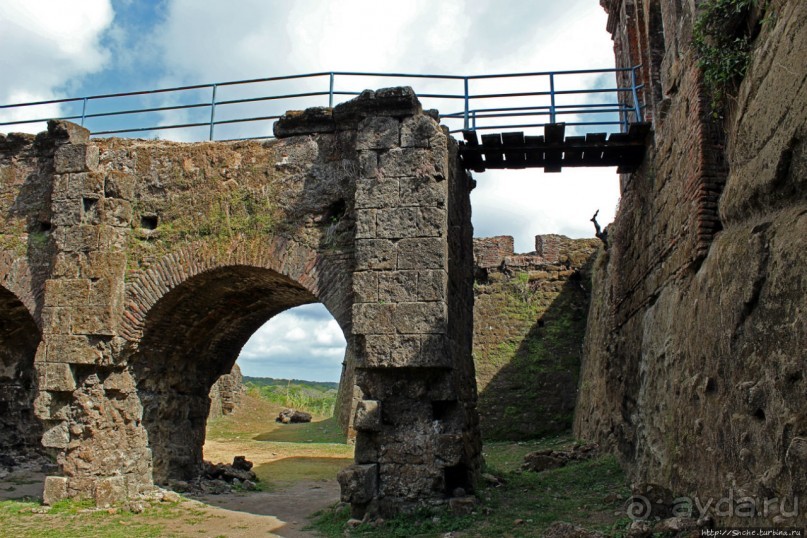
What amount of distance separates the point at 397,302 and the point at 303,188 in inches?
79.6

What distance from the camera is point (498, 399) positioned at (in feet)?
51.2

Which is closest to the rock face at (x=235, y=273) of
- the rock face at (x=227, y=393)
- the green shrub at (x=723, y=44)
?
the green shrub at (x=723, y=44)

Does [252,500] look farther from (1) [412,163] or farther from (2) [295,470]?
(1) [412,163]

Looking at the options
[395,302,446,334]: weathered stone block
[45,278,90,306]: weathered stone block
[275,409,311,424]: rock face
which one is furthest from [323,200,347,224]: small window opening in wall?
[275,409,311,424]: rock face

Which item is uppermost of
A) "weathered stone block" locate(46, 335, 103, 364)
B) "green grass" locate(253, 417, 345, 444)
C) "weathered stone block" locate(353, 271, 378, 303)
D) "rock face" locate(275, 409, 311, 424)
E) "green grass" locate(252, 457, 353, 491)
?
"weathered stone block" locate(353, 271, 378, 303)

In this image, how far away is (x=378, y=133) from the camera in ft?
26.0

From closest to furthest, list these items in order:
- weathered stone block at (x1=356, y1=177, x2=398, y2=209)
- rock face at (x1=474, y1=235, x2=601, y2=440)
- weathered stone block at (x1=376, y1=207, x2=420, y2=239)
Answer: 1. weathered stone block at (x1=376, y1=207, x2=420, y2=239)
2. weathered stone block at (x1=356, y1=177, x2=398, y2=209)
3. rock face at (x1=474, y1=235, x2=601, y2=440)

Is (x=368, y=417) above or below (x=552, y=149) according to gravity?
→ below

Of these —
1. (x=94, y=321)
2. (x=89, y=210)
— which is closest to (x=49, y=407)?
(x=94, y=321)

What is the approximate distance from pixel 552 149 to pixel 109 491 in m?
7.07

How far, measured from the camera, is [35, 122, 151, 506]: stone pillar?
8312mm

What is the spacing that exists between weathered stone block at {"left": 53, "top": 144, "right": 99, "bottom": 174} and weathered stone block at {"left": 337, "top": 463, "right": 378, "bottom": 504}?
5177 millimetres

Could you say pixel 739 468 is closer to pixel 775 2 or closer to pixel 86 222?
pixel 775 2

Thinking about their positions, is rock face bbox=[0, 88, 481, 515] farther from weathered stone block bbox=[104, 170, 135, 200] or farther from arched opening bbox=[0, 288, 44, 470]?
arched opening bbox=[0, 288, 44, 470]
